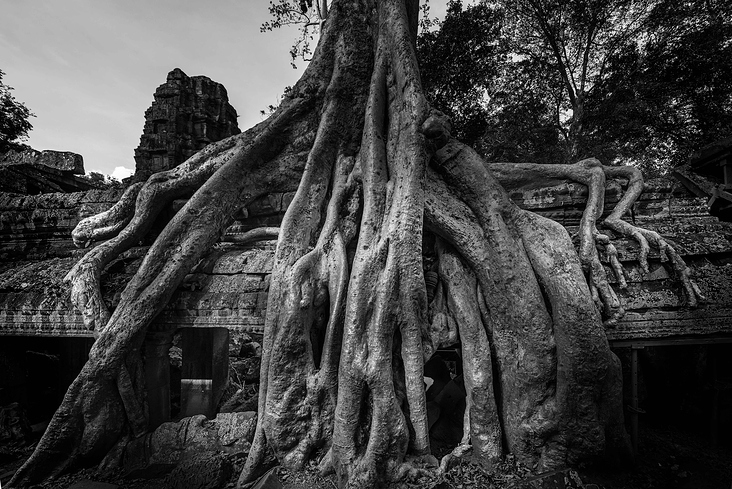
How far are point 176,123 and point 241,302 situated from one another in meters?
6.62

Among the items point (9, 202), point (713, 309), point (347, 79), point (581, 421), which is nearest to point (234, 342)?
point (9, 202)

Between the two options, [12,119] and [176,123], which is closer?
[176,123]

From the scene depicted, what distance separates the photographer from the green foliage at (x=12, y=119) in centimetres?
1246

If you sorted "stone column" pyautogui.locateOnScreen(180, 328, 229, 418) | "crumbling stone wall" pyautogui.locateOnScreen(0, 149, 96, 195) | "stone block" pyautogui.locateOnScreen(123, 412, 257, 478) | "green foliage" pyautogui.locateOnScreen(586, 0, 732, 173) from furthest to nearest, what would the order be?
"green foliage" pyautogui.locateOnScreen(586, 0, 732, 173), "stone column" pyautogui.locateOnScreen(180, 328, 229, 418), "crumbling stone wall" pyautogui.locateOnScreen(0, 149, 96, 195), "stone block" pyautogui.locateOnScreen(123, 412, 257, 478)

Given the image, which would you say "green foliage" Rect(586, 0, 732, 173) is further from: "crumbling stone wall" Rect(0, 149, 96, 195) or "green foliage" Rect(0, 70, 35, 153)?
"green foliage" Rect(0, 70, 35, 153)

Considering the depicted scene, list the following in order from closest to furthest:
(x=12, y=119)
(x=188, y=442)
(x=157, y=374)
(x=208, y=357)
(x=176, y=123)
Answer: (x=188, y=442) < (x=157, y=374) < (x=208, y=357) < (x=176, y=123) < (x=12, y=119)

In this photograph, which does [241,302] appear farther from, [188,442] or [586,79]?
[586,79]

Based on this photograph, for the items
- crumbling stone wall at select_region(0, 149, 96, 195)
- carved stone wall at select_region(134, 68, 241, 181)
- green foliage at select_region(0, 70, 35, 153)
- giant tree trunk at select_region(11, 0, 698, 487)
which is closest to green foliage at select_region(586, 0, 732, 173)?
giant tree trunk at select_region(11, 0, 698, 487)

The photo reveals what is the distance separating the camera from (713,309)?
2.46 m

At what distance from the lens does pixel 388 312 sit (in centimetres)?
239

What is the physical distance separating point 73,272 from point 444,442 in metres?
3.37

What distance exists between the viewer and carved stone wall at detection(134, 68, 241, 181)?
758 cm

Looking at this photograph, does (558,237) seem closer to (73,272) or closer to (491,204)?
(491,204)

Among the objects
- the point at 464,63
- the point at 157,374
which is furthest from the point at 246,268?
the point at 464,63
